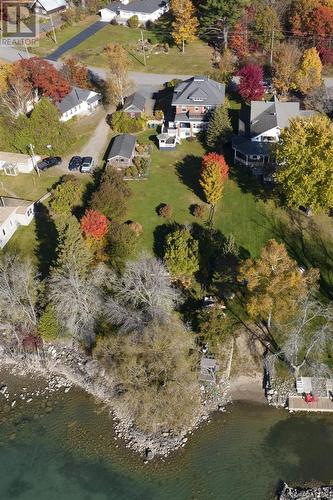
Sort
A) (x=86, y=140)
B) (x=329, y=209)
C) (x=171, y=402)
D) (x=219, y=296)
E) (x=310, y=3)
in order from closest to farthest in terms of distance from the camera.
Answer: (x=171, y=402) < (x=219, y=296) < (x=329, y=209) < (x=86, y=140) < (x=310, y=3)

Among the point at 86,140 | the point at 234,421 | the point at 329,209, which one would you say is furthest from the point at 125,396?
the point at 86,140

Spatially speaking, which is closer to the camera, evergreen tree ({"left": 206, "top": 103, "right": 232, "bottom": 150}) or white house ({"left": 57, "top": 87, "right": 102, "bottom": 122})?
evergreen tree ({"left": 206, "top": 103, "right": 232, "bottom": 150})

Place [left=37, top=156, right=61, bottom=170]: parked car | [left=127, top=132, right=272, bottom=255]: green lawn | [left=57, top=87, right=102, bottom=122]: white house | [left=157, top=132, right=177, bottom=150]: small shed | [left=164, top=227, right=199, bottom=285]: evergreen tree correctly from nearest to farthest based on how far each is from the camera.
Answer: [left=164, top=227, right=199, bottom=285]: evergreen tree, [left=127, top=132, right=272, bottom=255]: green lawn, [left=37, top=156, right=61, bottom=170]: parked car, [left=157, top=132, right=177, bottom=150]: small shed, [left=57, top=87, right=102, bottom=122]: white house

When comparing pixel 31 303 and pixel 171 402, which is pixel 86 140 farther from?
pixel 171 402

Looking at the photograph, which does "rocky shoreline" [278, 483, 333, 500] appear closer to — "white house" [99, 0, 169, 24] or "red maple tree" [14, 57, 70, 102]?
"red maple tree" [14, 57, 70, 102]

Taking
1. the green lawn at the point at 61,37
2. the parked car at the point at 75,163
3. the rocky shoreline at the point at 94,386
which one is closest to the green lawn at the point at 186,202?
the parked car at the point at 75,163

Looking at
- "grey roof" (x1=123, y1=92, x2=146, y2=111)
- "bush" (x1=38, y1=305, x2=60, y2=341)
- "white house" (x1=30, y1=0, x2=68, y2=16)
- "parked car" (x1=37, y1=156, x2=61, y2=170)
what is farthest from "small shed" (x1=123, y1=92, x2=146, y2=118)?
"white house" (x1=30, y1=0, x2=68, y2=16)

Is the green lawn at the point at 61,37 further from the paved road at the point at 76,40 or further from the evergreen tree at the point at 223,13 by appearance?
the evergreen tree at the point at 223,13
